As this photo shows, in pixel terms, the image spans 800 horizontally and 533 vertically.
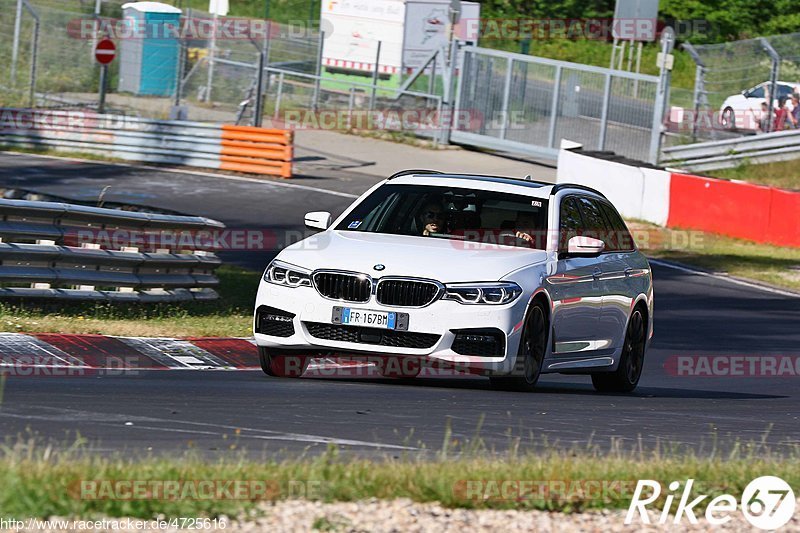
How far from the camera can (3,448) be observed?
6305 mm

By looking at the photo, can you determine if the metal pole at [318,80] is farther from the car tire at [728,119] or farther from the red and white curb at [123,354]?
the red and white curb at [123,354]

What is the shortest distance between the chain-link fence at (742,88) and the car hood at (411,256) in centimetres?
2374

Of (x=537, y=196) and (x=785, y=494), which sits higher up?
(x=537, y=196)

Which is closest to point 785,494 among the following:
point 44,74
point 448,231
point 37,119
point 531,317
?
point 531,317

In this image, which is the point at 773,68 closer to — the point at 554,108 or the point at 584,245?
the point at 554,108

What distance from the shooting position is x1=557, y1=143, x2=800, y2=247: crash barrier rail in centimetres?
2647

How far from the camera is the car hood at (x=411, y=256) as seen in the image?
390 inches

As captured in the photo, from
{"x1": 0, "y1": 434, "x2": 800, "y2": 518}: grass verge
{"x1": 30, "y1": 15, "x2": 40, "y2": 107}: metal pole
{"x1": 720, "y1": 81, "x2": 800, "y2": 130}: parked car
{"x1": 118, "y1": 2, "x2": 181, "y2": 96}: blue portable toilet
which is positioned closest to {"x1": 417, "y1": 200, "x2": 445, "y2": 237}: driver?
{"x1": 0, "y1": 434, "x2": 800, "y2": 518}: grass verge

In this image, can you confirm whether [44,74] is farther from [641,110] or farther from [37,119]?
[641,110]

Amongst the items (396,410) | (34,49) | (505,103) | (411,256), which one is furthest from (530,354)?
(34,49)

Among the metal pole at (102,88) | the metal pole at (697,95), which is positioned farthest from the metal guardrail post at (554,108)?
the metal pole at (102,88)

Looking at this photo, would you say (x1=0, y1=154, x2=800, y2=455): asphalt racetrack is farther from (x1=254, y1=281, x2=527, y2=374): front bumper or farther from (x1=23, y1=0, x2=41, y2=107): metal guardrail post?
(x1=23, y1=0, x2=41, y2=107): metal guardrail post

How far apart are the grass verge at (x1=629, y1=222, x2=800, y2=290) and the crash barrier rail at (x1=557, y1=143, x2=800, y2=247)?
8.2 inches

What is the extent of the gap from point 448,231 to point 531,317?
3.58 ft
